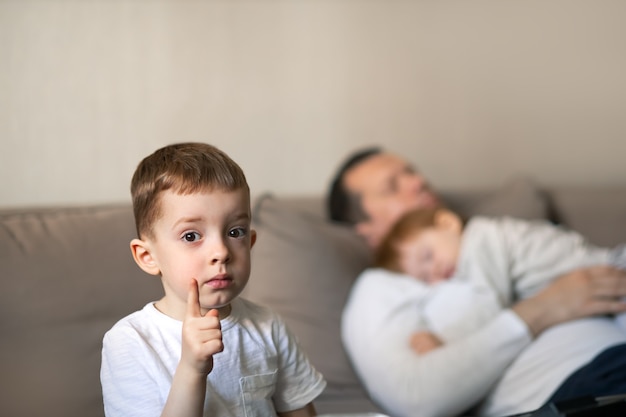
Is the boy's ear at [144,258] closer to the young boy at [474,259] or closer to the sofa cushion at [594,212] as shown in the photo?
the young boy at [474,259]

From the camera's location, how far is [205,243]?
814 millimetres

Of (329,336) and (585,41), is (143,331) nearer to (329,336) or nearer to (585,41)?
(329,336)

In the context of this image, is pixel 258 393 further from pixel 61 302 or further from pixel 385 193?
pixel 385 193

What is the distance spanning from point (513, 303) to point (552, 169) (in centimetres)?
90

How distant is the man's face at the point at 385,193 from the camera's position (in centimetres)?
190

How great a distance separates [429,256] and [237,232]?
0.94m

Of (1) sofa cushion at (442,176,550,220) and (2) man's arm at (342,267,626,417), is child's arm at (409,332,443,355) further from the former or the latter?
(1) sofa cushion at (442,176,550,220)

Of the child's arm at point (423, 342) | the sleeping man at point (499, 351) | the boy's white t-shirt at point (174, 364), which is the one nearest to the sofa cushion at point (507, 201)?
the sleeping man at point (499, 351)

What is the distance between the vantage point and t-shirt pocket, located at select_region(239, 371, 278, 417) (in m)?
0.85

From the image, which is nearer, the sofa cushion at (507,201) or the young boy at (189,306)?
the young boy at (189,306)

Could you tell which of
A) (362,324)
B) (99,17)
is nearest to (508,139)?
(362,324)

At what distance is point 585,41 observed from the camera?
94.7 inches

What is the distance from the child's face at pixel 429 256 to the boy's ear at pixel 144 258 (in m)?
0.90

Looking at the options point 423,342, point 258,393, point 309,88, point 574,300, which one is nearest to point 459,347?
point 423,342
